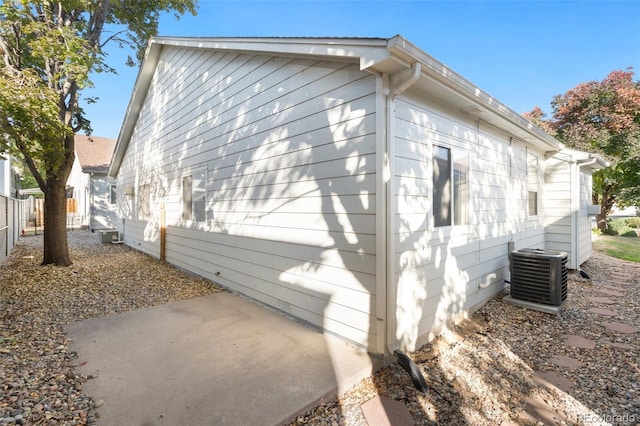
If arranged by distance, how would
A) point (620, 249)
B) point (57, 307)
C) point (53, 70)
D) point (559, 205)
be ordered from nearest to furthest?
point (57, 307)
point (559, 205)
point (53, 70)
point (620, 249)

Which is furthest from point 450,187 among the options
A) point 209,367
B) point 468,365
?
point 209,367

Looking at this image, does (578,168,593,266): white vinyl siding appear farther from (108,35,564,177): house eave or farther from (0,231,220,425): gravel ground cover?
(0,231,220,425): gravel ground cover

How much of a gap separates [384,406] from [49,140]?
7840 mm

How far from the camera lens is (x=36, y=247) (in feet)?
32.5

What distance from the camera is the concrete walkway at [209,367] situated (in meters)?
2.19

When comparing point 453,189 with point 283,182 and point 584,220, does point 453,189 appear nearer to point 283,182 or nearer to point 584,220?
point 283,182

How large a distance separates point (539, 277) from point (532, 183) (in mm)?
2832

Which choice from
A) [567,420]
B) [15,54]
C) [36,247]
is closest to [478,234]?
[567,420]

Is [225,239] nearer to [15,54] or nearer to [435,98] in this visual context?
[435,98]

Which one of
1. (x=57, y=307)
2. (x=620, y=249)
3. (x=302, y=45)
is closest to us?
(x=302, y=45)

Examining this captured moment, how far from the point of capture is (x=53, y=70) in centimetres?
699

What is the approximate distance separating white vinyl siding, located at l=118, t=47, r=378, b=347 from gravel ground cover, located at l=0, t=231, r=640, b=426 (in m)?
0.83

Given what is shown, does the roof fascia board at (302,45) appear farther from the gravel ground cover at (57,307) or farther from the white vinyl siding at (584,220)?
the white vinyl siding at (584,220)

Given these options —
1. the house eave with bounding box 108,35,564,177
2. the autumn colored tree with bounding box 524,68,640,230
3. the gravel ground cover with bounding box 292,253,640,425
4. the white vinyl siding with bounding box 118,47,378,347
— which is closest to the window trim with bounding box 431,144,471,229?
the house eave with bounding box 108,35,564,177
